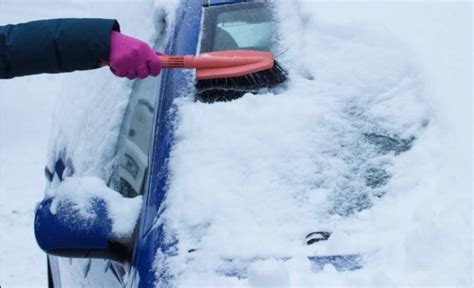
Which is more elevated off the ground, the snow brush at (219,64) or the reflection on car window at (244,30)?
the reflection on car window at (244,30)

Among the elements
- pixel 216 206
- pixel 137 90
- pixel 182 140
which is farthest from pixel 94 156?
pixel 216 206

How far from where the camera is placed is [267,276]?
1.50 metres

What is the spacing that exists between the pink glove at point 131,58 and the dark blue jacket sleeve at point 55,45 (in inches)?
1.0

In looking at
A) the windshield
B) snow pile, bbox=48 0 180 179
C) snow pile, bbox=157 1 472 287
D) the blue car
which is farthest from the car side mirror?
the windshield

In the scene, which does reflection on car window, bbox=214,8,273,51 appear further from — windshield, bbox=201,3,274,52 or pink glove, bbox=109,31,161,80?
pink glove, bbox=109,31,161,80

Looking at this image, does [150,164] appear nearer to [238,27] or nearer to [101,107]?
[238,27]

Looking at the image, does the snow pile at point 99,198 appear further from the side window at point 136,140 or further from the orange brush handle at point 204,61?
the orange brush handle at point 204,61

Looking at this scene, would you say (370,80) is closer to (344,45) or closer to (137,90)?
(344,45)

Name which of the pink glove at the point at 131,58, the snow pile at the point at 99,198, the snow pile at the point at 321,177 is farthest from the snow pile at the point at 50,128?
the snow pile at the point at 321,177

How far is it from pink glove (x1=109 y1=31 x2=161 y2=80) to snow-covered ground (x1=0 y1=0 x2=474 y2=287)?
163 millimetres

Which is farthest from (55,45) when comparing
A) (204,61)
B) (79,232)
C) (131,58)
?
(79,232)

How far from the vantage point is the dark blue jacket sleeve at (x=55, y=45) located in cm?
213

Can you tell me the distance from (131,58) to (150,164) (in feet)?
1.12

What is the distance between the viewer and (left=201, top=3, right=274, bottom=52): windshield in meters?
2.19
